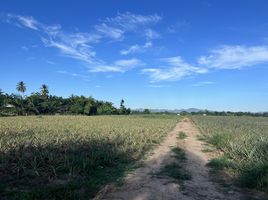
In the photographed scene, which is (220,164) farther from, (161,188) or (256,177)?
(161,188)

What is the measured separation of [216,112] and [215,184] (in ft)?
511

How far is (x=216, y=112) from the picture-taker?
162m

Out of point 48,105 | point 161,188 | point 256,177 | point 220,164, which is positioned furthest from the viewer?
point 48,105

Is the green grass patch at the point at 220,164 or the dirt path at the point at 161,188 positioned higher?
the green grass patch at the point at 220,164

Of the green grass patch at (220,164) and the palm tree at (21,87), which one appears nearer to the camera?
the green grass patch at (220,164)

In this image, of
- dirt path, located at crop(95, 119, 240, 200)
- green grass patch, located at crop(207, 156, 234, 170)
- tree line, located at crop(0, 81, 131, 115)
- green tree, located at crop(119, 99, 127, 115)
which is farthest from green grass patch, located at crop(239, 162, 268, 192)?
green tree, located at crop(119, 99, 127, 115)

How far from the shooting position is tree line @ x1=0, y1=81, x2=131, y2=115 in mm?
74162

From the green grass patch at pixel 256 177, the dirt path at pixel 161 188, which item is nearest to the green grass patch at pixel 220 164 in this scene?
the dirt path at pixel 161 188

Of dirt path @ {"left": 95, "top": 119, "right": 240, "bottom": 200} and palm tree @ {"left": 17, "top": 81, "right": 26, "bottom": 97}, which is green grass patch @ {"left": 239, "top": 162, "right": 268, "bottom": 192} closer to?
dirt path @ {"left": 95, "top": 119, "right": 240, "bottom": 200}

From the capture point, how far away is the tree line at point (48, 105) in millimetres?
74162

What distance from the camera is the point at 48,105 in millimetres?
84000

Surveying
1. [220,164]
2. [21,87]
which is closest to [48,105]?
[21,87]

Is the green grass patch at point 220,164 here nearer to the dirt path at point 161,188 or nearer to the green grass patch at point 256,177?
the dirt path at point 161,188

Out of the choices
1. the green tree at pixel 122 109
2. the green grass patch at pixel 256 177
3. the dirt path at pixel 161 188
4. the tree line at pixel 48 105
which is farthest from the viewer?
the green tree at pixel 122 109
